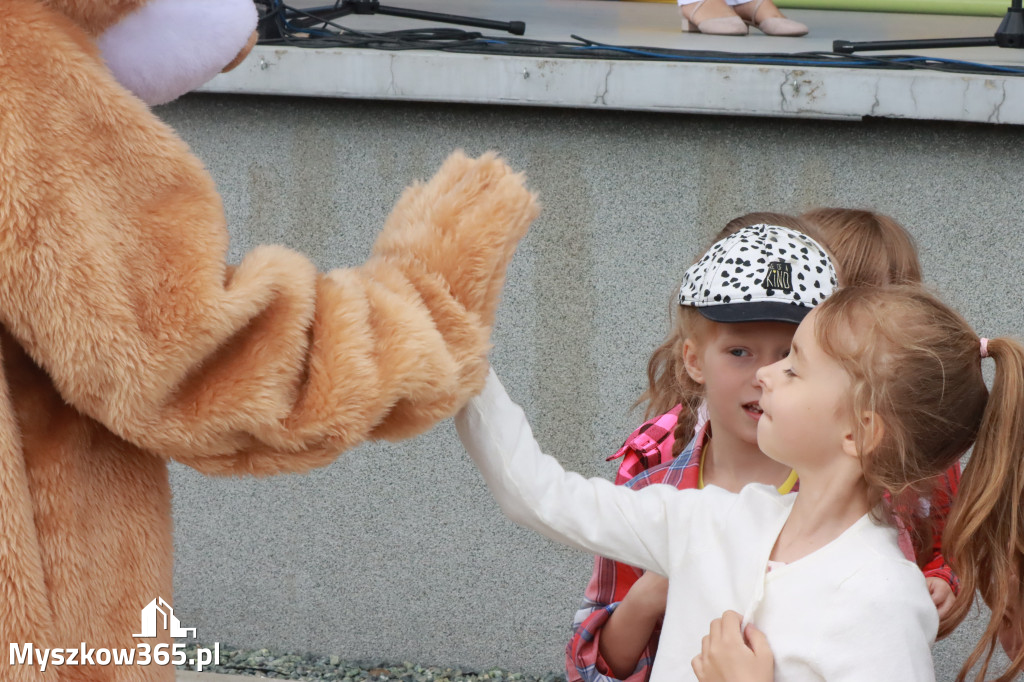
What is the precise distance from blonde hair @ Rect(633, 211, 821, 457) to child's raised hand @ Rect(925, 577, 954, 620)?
536 millimetres

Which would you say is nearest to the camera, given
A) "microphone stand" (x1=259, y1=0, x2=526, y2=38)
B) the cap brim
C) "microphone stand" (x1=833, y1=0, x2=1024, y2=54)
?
the cap brim

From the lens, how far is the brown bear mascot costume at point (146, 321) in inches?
48.7

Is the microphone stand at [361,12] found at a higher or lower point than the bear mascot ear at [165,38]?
higher

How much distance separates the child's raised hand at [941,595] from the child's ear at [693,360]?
0.51 m

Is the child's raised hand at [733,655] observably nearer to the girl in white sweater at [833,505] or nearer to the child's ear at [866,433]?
the girl in white sweater at [833,505]

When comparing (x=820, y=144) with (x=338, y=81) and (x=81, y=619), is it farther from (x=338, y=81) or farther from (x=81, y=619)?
(x=81, y=619)

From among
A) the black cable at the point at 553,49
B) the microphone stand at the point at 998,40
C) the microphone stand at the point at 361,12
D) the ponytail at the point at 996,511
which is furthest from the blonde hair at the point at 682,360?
the microphone stand at the point at 361,12

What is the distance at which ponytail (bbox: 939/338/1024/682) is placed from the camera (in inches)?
61.0

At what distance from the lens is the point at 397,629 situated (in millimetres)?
3439

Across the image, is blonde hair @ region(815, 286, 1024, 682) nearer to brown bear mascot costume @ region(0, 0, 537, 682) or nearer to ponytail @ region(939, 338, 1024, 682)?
ponytail @ region(939, 338, 1024, 682)

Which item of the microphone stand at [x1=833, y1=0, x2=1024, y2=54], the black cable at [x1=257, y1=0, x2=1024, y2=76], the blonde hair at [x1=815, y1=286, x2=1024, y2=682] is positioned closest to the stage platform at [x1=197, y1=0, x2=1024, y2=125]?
the black cable at [x1=257, y1=0, x2=1024, y2=76]

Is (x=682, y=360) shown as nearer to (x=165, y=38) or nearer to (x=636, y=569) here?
(x=636, y=569)

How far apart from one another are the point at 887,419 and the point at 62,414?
107cm

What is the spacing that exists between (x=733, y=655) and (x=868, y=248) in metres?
1.08
